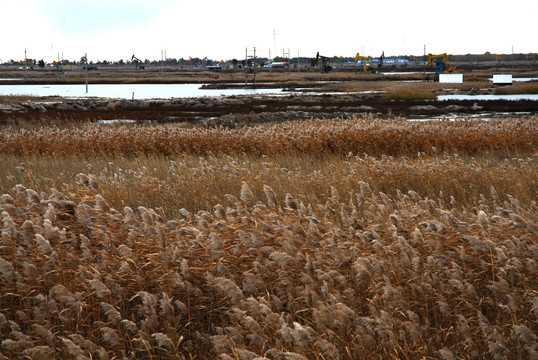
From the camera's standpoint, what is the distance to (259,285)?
522cm

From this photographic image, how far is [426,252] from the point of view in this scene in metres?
5.70

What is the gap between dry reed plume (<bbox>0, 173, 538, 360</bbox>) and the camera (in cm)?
442

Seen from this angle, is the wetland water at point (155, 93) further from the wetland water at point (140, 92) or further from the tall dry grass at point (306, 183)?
the tall dry grass at point (306, 183)

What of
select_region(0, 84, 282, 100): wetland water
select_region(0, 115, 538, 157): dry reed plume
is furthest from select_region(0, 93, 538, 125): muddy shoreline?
select_region(0, 84, 282, 100): wetland water

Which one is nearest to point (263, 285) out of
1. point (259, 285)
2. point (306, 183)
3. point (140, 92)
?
point (259, 285)

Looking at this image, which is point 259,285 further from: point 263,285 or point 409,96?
point 409,96

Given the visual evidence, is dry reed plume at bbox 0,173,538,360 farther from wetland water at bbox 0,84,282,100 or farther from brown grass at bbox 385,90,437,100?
wetland water at bbox 0,84,282,100

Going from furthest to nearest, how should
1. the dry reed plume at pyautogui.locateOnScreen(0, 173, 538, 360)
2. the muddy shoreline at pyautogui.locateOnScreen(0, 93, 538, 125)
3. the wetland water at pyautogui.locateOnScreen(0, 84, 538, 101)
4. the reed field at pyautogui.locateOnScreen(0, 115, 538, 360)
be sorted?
the wetland water at pyautogui.locateOnScreen(0, 84, 538, 101), the muddy shoreline at pyautogui.locateOnScreen(0, 93, 538, 125), the dry reed plume at pyautogui.locateOnScreen(0, 173, 538, 360), the reed field at pyautogui.locateOnScreen(0, 115, 538, 360)

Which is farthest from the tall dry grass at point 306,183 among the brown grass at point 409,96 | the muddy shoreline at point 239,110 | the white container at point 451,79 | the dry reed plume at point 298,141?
the white container at point 451,79

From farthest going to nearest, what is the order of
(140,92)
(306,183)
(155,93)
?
(140,92) → (155,93) → (306,183)

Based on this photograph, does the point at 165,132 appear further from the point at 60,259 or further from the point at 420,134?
the point at 60,259

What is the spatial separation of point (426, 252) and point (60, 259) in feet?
11.7

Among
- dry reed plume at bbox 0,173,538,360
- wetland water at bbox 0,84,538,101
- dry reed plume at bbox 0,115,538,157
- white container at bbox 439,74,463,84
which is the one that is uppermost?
white container at bbox 439,74,463,84

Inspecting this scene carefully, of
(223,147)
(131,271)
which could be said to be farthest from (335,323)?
(223,147)
